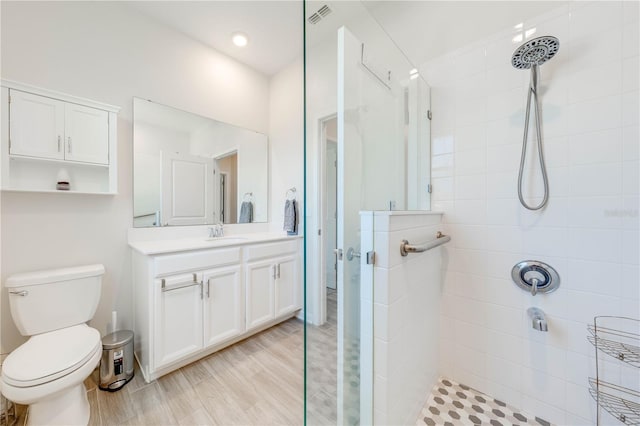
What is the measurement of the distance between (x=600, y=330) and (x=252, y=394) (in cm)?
183

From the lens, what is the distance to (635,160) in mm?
1022

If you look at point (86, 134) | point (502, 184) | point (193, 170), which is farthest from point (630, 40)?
point (86, 134)

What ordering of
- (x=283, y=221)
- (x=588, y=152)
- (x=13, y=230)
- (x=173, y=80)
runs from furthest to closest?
(x=283, y=221) < (x=173, y=80) < (x=13, y=230) < (x=588, y=152)

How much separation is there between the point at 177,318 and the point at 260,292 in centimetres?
65

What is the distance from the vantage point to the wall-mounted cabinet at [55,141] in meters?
1.32

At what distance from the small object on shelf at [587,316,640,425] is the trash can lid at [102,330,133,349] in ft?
8.16

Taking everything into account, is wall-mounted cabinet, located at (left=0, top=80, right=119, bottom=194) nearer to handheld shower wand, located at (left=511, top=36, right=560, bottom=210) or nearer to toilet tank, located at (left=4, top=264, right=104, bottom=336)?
toilet tank, located at (left=4, top=264, right=104, bottom=336)

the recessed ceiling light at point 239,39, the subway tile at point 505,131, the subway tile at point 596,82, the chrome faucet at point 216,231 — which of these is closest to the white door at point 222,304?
the chrome faucet at point 216,231

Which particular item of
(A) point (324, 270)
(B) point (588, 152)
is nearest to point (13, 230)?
(A) point (324, 270)

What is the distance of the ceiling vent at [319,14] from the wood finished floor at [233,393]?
114cm

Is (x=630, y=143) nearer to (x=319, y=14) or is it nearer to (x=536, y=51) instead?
(x=536, y=51)

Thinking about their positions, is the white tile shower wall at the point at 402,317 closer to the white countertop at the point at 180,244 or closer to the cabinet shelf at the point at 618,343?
the cabinet shelf at the point at 618,343

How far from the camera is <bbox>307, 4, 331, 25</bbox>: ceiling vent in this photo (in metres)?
0.92

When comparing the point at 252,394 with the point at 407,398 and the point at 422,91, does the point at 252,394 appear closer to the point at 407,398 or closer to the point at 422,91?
the point at 407,398
